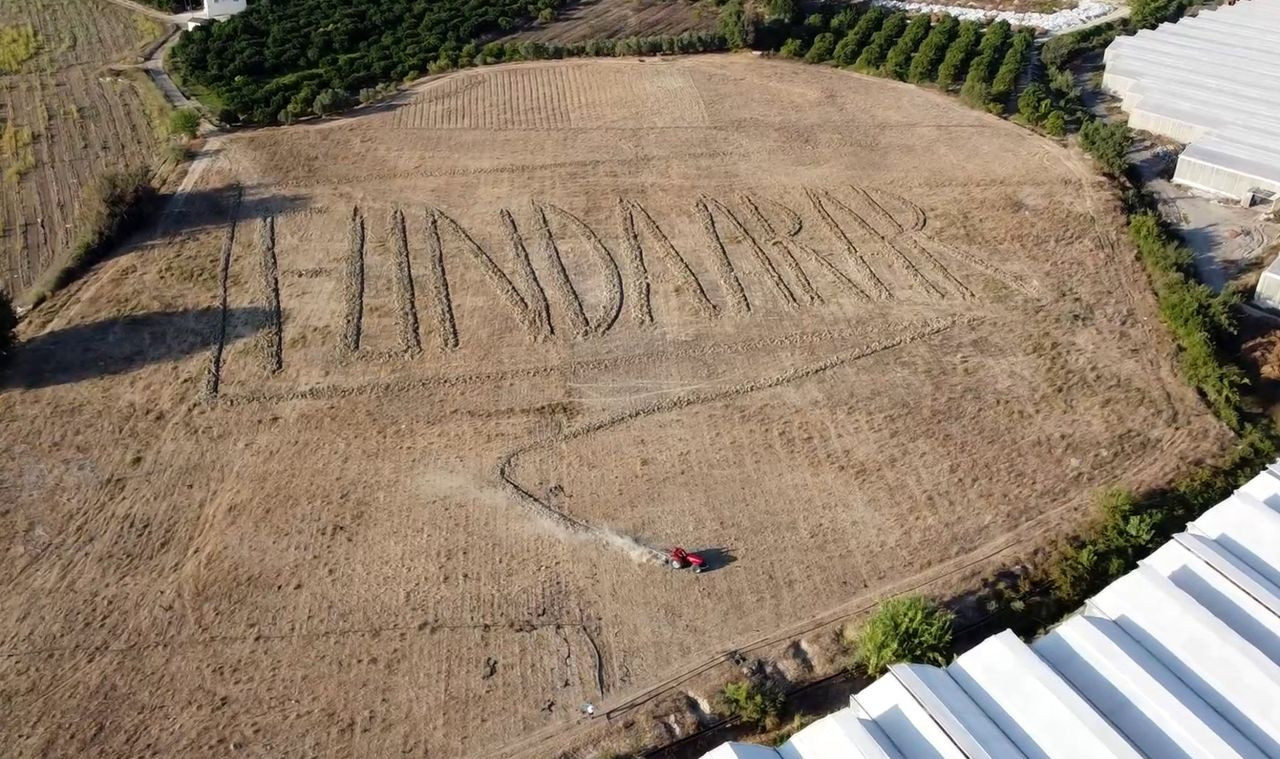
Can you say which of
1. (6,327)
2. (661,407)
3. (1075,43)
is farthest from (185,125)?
(1075,43)

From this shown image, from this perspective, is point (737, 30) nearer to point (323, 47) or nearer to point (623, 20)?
point (623, 20)

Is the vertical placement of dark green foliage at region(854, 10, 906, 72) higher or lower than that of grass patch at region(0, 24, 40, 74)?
lower

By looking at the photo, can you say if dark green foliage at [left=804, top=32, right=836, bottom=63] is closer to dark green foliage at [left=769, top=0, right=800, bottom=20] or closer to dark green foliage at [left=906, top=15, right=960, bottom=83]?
dark green foliage at [left=769, top=0, right=800, bottom=20]

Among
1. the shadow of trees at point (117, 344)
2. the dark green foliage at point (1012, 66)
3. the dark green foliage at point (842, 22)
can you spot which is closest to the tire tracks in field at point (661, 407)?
the shadow of trees at point (117, 344)

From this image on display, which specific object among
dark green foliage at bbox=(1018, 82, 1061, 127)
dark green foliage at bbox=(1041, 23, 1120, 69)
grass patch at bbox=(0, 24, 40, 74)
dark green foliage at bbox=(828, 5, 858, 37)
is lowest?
dark green foliage at bbox=(1018, 82, 1061, 127)

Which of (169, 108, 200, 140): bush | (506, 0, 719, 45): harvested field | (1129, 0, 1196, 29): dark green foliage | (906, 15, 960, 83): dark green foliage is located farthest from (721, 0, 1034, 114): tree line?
(169, 108, 200, 140): bush
